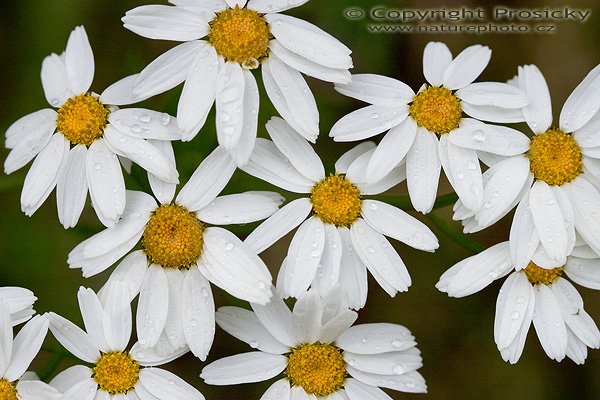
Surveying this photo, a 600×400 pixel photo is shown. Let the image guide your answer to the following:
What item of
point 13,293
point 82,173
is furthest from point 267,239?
point 13,293

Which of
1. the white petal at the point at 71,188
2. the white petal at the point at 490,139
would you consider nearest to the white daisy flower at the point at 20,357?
the white petal at the point at 71,188

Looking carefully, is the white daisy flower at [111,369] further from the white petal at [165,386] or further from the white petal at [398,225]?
the white petal at [398,225]

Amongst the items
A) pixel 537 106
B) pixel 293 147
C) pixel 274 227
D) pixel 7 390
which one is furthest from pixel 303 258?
pixel 7 390

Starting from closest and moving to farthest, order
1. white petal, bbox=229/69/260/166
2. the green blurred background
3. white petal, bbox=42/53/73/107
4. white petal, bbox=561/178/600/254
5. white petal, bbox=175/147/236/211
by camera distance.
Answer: white petal, bbox=229/69/260/166, white petal, bbox=175/147/236/211, white petal, bbox=561/178/600/254, white petal, bbox=42/53/73/107, the green blurred background

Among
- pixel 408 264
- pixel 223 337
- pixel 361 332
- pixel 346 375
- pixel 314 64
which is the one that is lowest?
pixel 223 337

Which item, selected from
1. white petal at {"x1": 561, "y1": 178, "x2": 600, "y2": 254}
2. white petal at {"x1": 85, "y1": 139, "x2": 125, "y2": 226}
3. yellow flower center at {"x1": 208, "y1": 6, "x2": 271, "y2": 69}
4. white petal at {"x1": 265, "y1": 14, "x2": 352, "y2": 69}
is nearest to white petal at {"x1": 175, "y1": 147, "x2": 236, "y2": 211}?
white petal at {"x1": 85, "y1": 139, "x2": 125, "y2": 226}

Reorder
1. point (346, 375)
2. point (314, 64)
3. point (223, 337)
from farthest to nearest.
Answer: point (223, 337), point (346, 375), point (314, 64)

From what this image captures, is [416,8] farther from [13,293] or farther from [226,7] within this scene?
[13,293]

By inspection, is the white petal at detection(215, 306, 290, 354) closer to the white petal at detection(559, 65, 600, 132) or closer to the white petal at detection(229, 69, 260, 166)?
the white petal at detection(229, 69, 260, 166)
